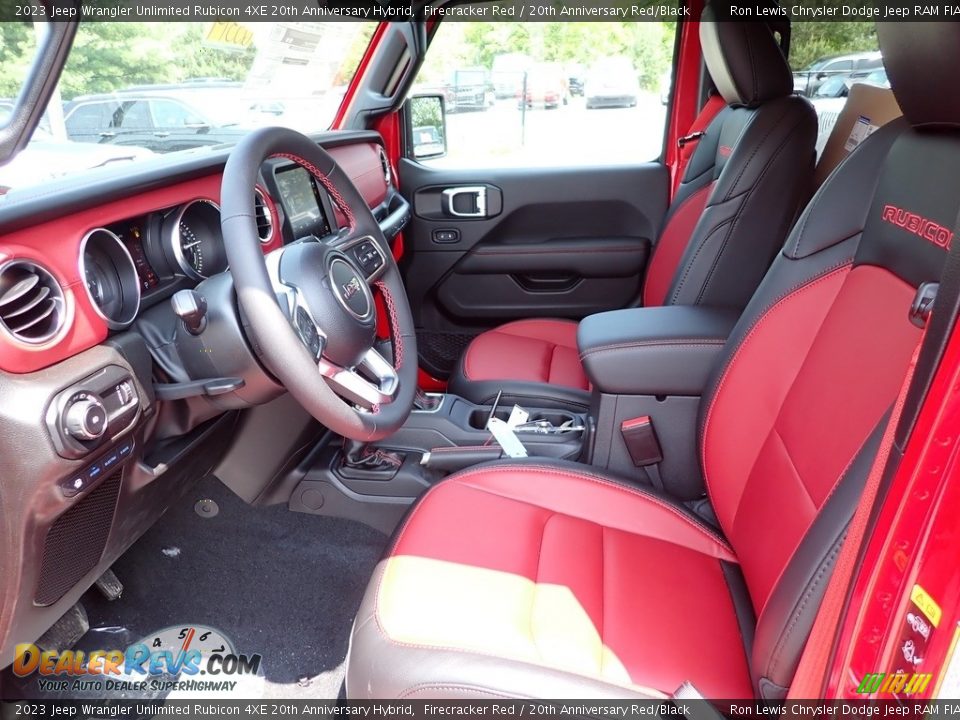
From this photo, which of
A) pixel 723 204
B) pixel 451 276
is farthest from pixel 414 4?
pixel 723 204

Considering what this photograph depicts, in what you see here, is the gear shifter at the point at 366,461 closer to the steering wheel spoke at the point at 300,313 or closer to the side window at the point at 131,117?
the steering wheel spoke at the point at 300,313

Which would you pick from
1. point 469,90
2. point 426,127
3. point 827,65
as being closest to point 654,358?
point 827,65

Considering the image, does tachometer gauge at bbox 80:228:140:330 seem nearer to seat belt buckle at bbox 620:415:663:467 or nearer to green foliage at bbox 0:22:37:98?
green foliage at bbox 0:22:37:98

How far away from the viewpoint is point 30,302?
0.95 metres

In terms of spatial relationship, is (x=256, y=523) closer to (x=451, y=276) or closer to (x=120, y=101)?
(x=120, y=101)

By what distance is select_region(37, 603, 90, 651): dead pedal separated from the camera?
147 cm

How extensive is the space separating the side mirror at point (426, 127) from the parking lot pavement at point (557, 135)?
0.10 feet

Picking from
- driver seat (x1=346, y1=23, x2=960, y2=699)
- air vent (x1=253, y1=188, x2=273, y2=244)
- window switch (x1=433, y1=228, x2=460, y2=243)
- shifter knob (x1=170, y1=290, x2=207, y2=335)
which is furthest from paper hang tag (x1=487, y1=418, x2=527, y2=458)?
window switch (x1=433, y1=228, x2=460, y2=243)

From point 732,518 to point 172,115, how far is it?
149 cm

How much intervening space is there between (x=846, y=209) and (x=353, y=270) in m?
0.76

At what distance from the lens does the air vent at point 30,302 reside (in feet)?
3.01

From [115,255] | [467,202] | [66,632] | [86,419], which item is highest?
[115,255]

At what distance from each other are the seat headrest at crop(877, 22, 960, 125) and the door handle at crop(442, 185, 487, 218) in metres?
1.72

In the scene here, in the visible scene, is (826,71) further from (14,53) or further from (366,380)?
(14,53)
